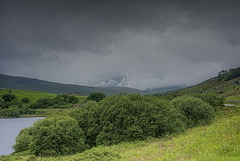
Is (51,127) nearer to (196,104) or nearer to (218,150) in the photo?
(218,150)

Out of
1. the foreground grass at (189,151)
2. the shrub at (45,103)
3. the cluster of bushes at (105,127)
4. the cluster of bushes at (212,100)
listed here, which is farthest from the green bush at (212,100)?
the shrub at (45,103)

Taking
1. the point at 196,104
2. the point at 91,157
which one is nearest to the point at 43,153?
the point at 91,157

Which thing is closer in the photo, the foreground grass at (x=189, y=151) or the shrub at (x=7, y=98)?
the foreground grass at (x=189, y=151)

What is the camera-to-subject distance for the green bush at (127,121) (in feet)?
103

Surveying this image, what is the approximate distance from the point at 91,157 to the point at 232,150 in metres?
14.2

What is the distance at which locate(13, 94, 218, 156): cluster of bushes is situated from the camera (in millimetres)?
28922

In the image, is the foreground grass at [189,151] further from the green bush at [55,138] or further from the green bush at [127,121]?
the green bush at [55,138]

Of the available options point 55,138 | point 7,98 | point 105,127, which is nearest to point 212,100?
point 105,127

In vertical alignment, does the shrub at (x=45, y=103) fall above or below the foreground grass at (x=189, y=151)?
below

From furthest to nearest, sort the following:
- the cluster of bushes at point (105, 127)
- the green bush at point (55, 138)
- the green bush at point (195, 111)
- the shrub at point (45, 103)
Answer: the shrub at point (45, 103) < the green bush at point (195, 111) < the cluster of bushes at point (105, 127) < the green bush at point (55, 138)

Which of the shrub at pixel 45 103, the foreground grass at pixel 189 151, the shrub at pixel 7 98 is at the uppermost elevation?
the foreground grass at pixel 189 151

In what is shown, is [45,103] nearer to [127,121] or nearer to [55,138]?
[55,138]

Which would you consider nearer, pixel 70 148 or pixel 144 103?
pixel 70 148

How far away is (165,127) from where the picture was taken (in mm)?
33312
